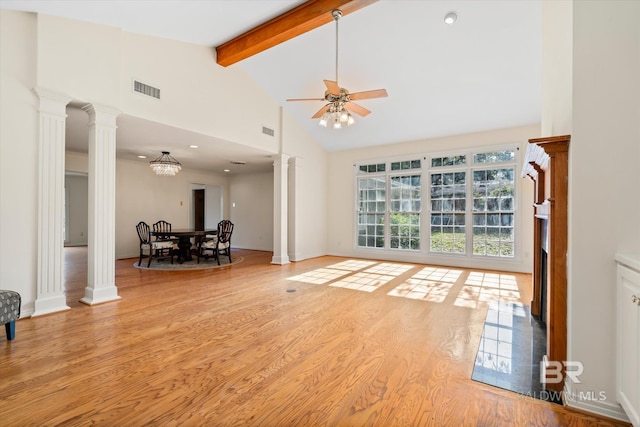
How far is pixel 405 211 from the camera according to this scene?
273 inches

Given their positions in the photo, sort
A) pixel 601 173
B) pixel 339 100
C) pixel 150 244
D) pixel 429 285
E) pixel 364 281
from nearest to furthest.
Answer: pixel 601 173, pixel 339 100, pixel 429 285, pixel 364 281, pixel 150 244

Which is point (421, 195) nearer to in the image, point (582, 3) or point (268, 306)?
point (268, 306)

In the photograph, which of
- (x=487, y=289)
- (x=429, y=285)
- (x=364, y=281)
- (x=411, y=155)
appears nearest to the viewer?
(x=487, y=289)

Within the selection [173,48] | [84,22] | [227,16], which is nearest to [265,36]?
[227,16]

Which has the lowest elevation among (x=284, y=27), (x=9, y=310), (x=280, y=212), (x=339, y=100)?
(x=9, y=310)

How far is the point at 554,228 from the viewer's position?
188 cm

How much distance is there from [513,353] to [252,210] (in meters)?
8.17

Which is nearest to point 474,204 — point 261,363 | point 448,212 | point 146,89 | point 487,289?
point 448,212

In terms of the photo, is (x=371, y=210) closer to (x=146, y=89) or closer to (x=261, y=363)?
(x=146, y=89)

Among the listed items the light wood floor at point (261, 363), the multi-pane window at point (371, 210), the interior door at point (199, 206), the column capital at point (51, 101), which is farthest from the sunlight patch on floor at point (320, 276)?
the interior door at point (199, 206)

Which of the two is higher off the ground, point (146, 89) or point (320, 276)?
point (146, 89)

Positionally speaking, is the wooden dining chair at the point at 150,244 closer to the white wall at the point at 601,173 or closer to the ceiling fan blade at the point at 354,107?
the ceiling fan blade at the point at 354,107

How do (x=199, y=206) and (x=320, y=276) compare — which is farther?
(x=199, y=206)

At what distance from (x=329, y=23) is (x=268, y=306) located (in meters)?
4.10
